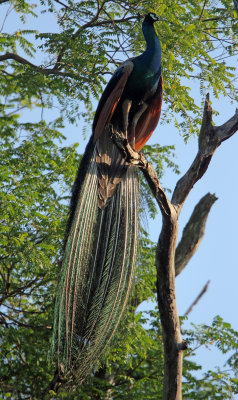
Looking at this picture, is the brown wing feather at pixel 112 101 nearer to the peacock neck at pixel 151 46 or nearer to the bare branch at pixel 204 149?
the peacock neck at pixel 151 46

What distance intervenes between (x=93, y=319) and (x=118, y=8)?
419cm

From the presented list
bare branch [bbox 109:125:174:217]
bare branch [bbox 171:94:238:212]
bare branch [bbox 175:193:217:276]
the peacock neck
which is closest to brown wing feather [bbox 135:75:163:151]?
the peacock neck

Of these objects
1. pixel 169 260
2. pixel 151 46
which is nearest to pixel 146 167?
pixel 169 260

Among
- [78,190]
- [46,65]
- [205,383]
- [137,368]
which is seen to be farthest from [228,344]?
[46,65]

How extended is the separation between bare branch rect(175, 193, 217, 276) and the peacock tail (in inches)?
108

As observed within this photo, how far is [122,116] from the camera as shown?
16.5 feet

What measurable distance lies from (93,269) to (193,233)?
3434 millimetres

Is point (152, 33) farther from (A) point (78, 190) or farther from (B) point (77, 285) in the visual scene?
(B) point (77, 285)

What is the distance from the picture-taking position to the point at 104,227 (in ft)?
15.1

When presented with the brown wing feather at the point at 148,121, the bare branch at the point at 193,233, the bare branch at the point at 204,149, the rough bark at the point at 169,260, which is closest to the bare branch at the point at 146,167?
the rough bark at the point at 169,260

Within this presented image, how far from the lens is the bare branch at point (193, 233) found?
7.43 m

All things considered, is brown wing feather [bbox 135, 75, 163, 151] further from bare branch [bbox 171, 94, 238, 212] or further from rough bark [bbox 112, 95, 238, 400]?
rough bark [bbox 112, 95, 238, 400]

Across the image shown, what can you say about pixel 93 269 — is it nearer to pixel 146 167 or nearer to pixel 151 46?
pixel 146 167

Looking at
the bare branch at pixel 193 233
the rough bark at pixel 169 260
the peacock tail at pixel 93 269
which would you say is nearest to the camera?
the rough bark at pixel 169 260
